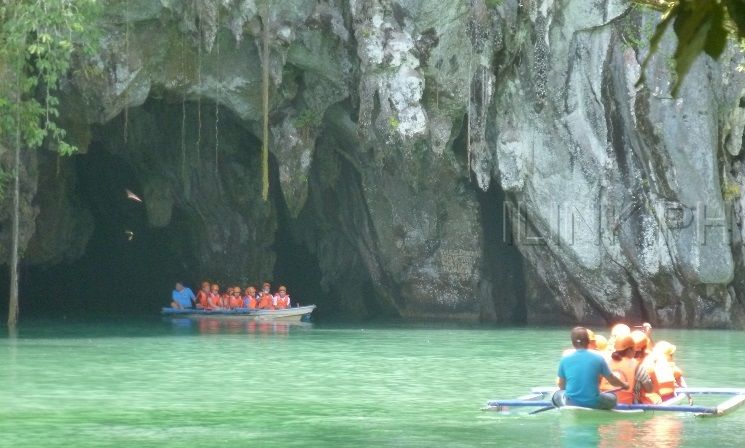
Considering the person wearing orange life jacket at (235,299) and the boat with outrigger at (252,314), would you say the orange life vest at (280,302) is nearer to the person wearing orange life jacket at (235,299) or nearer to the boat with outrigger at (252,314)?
the boat with outrigger at (252,314)

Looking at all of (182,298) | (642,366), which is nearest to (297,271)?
(182,298)

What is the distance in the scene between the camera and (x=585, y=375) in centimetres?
1157

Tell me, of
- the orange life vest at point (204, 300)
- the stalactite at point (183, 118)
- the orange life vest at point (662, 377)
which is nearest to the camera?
the orange life vest at point (662, 377)

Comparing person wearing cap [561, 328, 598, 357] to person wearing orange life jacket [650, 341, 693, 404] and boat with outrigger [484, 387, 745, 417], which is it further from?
person wearing orange life jacket [650, 341, 693, 404]

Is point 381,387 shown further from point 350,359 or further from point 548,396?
point 350,359

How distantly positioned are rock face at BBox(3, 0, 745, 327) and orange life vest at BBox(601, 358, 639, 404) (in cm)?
1547

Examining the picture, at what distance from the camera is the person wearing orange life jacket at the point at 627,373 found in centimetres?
1214

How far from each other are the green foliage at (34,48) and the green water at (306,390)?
415cm

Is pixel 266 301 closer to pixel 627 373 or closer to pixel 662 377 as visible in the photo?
pixel 662 377

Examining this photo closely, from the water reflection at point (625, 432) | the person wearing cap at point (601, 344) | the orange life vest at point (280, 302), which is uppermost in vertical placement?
the orange life vest at point (280, 302)

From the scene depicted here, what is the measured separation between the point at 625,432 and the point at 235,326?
19676 mm

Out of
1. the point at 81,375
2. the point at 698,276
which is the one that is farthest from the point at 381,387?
the point at 698,276

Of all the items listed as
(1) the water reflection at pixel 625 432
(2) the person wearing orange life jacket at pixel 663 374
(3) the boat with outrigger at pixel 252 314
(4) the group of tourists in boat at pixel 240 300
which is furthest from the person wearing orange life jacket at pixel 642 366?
(4) the group of tourists in boat at pixel 240 300

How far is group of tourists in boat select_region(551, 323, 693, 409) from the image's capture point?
11.6 meters
